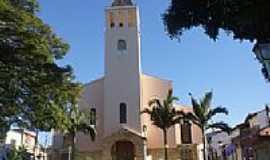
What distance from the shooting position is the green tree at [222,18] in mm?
10375

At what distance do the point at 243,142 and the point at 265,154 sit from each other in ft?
15.8

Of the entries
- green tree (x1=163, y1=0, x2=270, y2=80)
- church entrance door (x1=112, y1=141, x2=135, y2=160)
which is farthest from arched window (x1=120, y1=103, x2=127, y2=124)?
green tree (x1=163, y1=0, x2=270, y2=80)

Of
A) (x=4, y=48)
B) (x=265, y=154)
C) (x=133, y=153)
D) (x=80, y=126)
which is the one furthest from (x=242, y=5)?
(x=133, y=153)

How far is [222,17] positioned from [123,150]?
1373 inches

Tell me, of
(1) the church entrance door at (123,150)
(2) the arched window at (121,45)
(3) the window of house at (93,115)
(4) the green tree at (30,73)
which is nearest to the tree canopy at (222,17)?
(4) the green tree at (30,73)

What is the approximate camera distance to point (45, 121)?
70.1 feet

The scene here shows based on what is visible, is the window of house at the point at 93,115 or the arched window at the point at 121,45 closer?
the window of house at the point at 93,115

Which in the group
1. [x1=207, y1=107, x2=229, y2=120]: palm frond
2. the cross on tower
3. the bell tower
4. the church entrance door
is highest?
the cross on tower

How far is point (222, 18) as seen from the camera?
11359mm

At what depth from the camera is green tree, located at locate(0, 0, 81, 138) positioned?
20.6 metres

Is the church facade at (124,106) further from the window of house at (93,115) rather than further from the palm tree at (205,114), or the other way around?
the palm tree at (205,114)

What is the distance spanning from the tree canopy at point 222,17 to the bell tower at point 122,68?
33.4m

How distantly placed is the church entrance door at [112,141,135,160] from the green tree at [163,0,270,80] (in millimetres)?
33043

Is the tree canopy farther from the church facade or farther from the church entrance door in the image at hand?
the church entrance door
